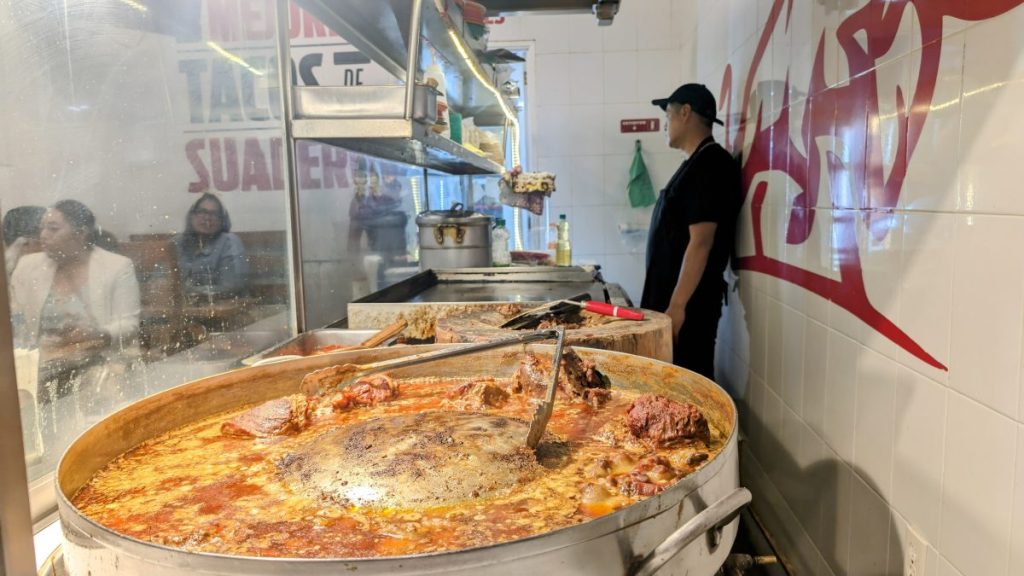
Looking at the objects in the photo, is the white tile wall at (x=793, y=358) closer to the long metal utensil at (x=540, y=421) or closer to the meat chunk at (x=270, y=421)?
the long metal utensil at (x=540, y=421)

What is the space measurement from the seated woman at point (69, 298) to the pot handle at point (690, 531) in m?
1.09

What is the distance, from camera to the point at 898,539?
5.80ft

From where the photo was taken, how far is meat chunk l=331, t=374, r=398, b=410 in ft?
4.65

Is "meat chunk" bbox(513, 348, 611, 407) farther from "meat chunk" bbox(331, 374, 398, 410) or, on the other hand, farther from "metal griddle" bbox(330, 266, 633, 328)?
"metal griddle" bbox(330, 266, 633, 328)

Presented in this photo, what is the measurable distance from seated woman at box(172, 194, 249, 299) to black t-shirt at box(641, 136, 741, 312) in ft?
7.28

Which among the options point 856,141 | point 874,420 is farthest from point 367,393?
point 856,141

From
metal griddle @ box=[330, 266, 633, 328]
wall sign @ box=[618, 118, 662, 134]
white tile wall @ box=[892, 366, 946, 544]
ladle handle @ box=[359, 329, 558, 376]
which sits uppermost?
wall sign @ box=[618, 118, 662, 134]

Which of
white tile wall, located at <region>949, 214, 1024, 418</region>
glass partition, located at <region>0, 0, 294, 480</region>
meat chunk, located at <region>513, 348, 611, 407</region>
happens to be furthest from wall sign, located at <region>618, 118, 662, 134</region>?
meat chunk, located at <region>513, 348, 611, 407</region>

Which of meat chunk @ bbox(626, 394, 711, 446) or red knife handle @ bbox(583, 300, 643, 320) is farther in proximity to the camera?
red knife handle @ bbox(583, 300, 643, 320)

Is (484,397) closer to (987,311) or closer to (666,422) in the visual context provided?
(666,422)

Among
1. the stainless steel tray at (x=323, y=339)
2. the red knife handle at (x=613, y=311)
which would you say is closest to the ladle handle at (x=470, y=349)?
the red knife handle at (x=613, y=311)

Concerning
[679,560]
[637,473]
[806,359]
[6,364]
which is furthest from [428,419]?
[806,359]

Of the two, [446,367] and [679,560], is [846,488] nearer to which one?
[446,367]

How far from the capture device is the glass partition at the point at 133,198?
1159 mm
